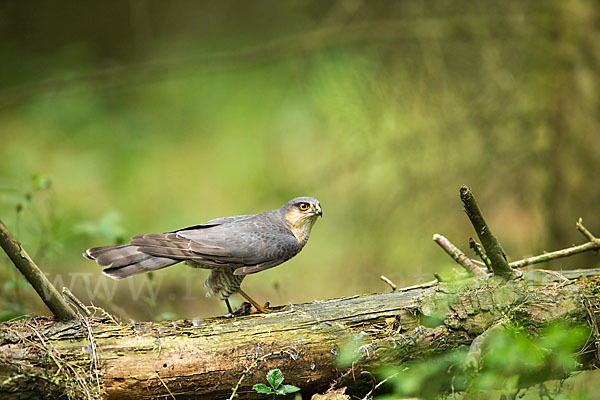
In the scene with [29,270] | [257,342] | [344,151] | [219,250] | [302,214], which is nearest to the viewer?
[29,270]

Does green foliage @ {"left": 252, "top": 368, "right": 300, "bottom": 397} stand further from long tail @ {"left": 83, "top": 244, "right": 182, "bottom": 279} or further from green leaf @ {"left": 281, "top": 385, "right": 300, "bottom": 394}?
long tail @ {"left": 83, "top": 244, "right": 182, "bottom": 279}

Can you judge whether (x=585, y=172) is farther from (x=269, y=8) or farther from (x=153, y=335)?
(x=269, y=8)

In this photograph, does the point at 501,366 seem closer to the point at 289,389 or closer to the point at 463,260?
the point at 289,389

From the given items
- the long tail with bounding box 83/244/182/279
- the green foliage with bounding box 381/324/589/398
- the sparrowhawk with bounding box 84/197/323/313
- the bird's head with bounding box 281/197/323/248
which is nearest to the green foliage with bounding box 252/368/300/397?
the green foliage with bounding box 381/324/589/398

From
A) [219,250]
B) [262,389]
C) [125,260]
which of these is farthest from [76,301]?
[262,389]

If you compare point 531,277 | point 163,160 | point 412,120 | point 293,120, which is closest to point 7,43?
point 163,160

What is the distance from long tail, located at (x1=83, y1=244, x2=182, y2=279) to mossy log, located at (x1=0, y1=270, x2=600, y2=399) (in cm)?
29

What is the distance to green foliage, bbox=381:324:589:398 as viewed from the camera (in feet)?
6.79

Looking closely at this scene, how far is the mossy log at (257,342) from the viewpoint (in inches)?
94.7

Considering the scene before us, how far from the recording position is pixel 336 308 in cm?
281

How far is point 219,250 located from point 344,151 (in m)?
3.54

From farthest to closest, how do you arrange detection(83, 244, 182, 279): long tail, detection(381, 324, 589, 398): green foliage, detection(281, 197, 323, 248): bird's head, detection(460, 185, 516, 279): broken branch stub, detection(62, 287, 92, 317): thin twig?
1. detection(281, 197, 323, 248): bird's head
2. detection(83, 244, 182, 279): long tail
3. detection(62, 287, 92, 317): thin twig
4. detection(460, 185, 516, 279): broken branch stub
5. detection(381, 324, 589, 398): green foliage

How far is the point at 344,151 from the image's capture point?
6.34 m

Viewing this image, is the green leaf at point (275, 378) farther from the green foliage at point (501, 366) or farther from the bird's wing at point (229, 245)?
the bird's wing at point (229, 245)
